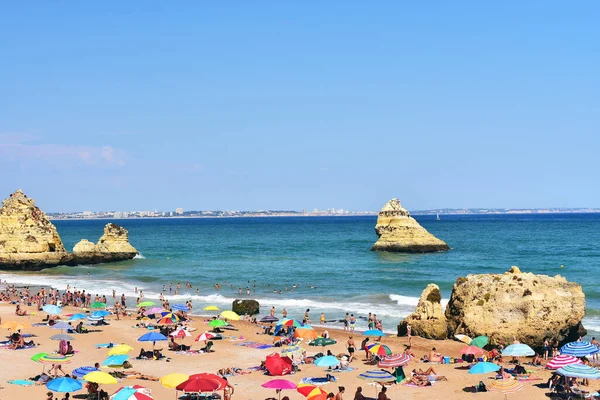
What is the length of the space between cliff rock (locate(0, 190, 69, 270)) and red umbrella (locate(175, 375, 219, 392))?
5830 centimetres

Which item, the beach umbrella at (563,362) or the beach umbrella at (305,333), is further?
the beach umbrella at (305,333)

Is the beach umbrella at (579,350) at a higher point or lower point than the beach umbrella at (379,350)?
higher

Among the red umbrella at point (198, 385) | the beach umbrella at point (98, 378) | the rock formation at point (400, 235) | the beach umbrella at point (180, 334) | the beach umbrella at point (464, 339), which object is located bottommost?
the beach umbrella at point (180, 334)

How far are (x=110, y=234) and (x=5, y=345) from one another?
5531cm

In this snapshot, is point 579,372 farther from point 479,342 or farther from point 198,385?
point 198,385

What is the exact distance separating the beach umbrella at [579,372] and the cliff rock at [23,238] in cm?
6298

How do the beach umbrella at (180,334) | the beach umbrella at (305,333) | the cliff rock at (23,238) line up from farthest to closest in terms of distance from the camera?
the cliff rock at (23,238), the beach umbrella at (180,334), the beach umbrella at (305,333)

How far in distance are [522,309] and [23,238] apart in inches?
2348

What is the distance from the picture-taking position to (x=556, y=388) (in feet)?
70.0

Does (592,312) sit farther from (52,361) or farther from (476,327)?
(52,361)

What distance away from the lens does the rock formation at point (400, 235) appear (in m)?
85.3

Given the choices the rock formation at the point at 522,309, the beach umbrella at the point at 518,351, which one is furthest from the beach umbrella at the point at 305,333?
the beach umbrella at the point at 518,351

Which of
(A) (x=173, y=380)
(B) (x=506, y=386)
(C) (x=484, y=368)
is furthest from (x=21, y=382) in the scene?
(B) (x=506, y=386)

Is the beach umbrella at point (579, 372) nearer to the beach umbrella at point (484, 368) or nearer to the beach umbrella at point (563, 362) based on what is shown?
the beach umbrella at point (563, 362)
